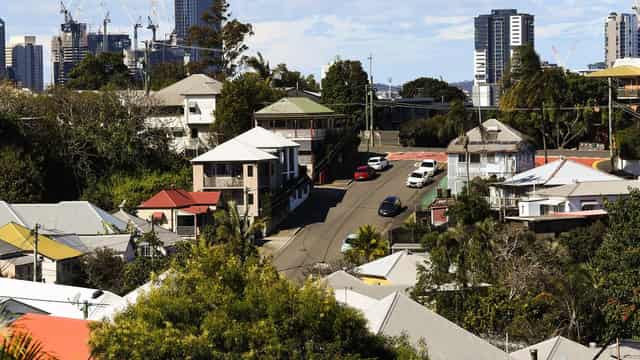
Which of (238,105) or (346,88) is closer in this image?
(238,105)

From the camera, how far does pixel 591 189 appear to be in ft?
138

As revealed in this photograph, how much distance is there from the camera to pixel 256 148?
48.1 meters

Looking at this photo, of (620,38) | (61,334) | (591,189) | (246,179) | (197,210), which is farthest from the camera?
(620,38)

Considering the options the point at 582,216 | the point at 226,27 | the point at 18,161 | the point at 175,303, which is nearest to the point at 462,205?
the point at 582,216

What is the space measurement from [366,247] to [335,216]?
872 centimetres

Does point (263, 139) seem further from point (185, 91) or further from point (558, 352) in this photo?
point (558, 352)

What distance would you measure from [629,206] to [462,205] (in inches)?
494

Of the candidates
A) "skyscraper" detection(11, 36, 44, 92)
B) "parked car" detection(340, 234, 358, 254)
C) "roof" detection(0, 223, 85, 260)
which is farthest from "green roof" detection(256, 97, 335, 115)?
"skyscraper" detection(11, 36, 44, 92)

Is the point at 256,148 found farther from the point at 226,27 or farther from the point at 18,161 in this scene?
the point at 226,27

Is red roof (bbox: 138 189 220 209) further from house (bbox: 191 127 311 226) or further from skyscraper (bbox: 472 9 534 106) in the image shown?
skyscraper (bbox: 472 9 534 106)

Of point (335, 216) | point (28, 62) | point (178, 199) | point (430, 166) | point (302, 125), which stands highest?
point (28, 62)

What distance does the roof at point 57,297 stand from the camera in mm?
25891

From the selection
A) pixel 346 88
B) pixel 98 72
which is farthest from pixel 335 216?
pixel 98 72

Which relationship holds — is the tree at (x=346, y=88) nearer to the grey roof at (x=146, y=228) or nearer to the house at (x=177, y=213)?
the house at (x=177, y=213)
